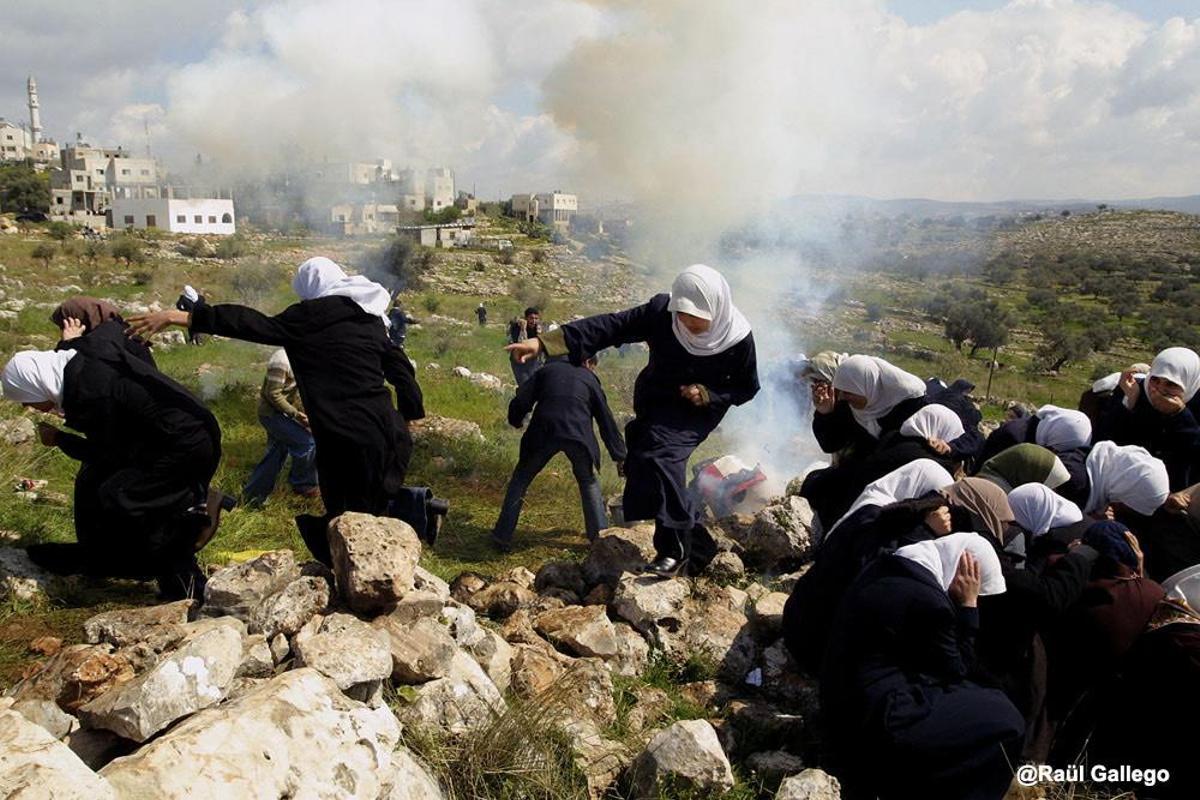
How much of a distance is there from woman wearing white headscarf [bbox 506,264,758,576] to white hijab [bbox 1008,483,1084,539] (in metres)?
1.46

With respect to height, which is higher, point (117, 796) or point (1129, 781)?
point (117, 796)

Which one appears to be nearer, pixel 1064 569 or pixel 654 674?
pixel 1064 569

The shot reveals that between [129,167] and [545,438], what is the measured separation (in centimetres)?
7600

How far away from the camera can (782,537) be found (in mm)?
4926

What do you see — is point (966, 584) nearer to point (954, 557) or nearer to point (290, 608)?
point (954, 557)

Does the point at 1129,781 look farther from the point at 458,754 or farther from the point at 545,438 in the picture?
the point at 545,438

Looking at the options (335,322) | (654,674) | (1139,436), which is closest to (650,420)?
(654,674)

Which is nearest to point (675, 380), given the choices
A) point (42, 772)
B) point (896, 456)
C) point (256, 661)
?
point (896, 456)

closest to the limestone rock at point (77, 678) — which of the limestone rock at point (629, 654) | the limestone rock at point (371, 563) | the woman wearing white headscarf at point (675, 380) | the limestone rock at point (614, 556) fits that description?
the limestone rock at point (371, 563)

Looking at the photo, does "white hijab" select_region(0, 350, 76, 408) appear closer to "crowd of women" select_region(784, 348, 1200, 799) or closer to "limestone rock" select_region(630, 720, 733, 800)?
"limestone rock" select_region(630, 720, 733, 800)

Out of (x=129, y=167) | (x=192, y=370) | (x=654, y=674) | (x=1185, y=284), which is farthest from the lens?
(x=129, y=167)

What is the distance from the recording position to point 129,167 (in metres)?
67.6

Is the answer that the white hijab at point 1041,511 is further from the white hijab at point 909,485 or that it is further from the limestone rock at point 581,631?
the limestone rock at point 581,631

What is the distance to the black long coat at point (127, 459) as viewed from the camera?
3635mm
